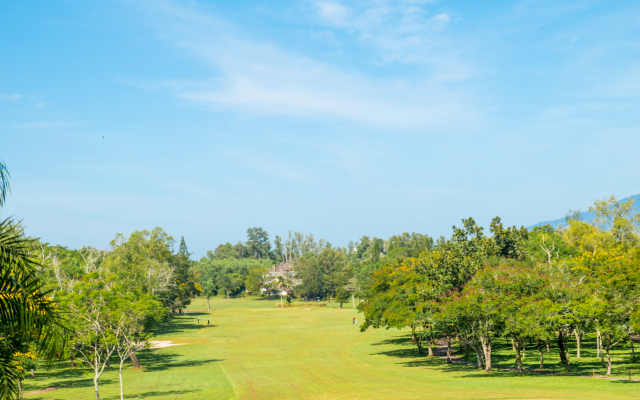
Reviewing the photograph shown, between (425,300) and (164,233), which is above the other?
(164,233)

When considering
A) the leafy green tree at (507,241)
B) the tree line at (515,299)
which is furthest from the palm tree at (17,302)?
the leafy green tree at (507,241)

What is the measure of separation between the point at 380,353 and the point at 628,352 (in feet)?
87.2

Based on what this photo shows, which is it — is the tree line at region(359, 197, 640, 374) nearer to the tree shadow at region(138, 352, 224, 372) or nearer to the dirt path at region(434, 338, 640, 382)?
the dirt path at region(434, 338, 640, 382)

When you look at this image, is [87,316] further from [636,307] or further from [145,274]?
[636,307]

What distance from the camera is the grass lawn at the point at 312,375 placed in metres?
33.2

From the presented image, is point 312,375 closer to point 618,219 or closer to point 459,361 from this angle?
point 459,361

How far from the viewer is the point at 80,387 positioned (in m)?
43.5

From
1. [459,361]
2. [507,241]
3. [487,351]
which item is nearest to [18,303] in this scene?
[487,351]

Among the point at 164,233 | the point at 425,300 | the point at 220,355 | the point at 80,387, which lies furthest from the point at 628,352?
the point at 164,233

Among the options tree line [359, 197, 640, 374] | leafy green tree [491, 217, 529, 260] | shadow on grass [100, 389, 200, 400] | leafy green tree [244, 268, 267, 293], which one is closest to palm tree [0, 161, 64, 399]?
shadow on grass [100, 389, 200, 400]

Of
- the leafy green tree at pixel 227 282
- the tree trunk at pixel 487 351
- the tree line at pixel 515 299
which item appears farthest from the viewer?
the leafy green tree at pixel 227 282

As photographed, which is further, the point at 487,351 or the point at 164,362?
the point at 164,362

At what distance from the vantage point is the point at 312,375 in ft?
151

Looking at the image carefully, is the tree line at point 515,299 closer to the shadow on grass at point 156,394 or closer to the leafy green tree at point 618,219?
the shadow on grass at point 156,394
